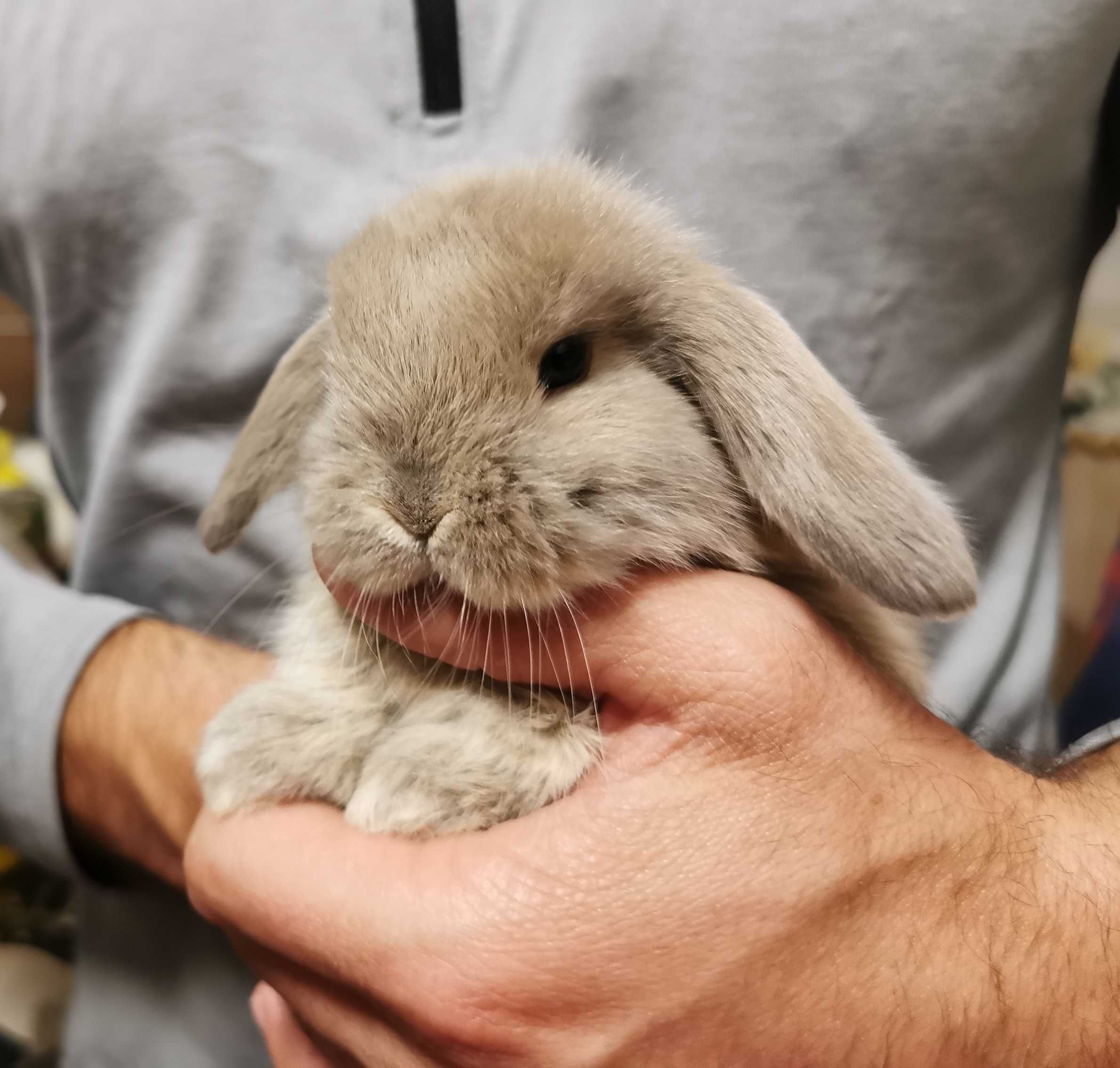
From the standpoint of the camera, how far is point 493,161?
0.99 metres

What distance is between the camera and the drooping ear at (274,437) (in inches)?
36.3

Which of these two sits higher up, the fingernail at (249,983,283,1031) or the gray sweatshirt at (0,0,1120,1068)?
the gray sweatshirt at (0,0,1120,1068)

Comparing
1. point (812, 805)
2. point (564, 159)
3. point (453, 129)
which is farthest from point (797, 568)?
point (453, 129)

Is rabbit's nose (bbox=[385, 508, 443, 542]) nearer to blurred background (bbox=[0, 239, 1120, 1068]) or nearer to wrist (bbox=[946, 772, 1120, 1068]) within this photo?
wrist (bbox=[946, 772, 1120, 1068])

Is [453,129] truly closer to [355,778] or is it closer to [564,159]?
[564,159]

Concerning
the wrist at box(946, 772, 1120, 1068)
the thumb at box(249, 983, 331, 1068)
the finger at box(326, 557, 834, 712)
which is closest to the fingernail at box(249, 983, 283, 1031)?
the thumb at box(249, 983, 331, 1068)

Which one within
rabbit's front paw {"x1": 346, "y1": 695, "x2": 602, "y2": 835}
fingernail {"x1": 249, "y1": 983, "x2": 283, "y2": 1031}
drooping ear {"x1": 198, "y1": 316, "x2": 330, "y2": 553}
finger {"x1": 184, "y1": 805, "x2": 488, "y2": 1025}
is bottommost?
fingernail {"x1": 249, "y1": 983, "x2": 283, "y2": 1031}

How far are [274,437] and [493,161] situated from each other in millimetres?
427

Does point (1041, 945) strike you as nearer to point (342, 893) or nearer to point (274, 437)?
point (342, 893)

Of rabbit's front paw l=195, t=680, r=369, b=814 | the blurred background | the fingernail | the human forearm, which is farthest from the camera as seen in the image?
the blurred background

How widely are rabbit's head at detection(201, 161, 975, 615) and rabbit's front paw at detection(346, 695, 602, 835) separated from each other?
0.14 metres

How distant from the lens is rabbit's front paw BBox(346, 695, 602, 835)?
0.72 meters

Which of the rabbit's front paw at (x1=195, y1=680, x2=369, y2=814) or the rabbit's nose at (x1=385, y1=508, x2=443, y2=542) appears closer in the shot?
the rabbit's nose at (x1=385, y1=508, x2=443, y2=542)

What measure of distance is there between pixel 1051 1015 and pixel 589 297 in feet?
2.30
